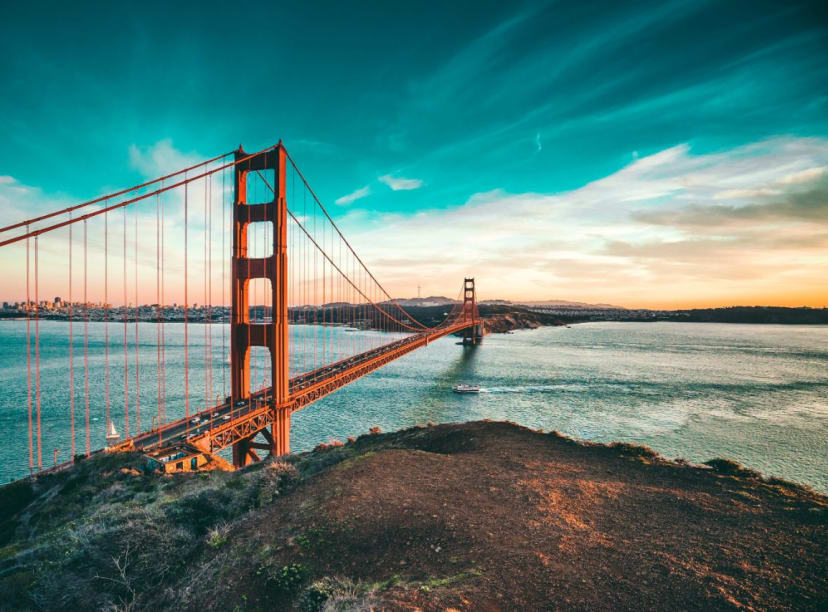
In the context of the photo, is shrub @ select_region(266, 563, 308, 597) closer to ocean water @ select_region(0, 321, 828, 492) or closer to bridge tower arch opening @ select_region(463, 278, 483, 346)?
ocean water @ select_region(0, 321, 828, 492)

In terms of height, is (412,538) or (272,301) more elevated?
(272,301)

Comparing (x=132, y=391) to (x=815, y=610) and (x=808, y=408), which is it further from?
(x=808, y=408)

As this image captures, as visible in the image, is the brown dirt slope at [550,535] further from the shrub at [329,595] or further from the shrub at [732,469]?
the shrub at [329,595]

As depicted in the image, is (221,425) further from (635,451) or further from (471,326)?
(471,326)

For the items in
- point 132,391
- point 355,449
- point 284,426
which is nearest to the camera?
point 355,449

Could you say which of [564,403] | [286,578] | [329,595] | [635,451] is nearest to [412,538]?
[329,595]

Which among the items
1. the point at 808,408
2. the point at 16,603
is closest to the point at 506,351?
the point at 808,408

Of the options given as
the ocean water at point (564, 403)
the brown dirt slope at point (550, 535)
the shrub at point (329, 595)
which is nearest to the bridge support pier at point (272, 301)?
the ocean water at point (564, 403)
